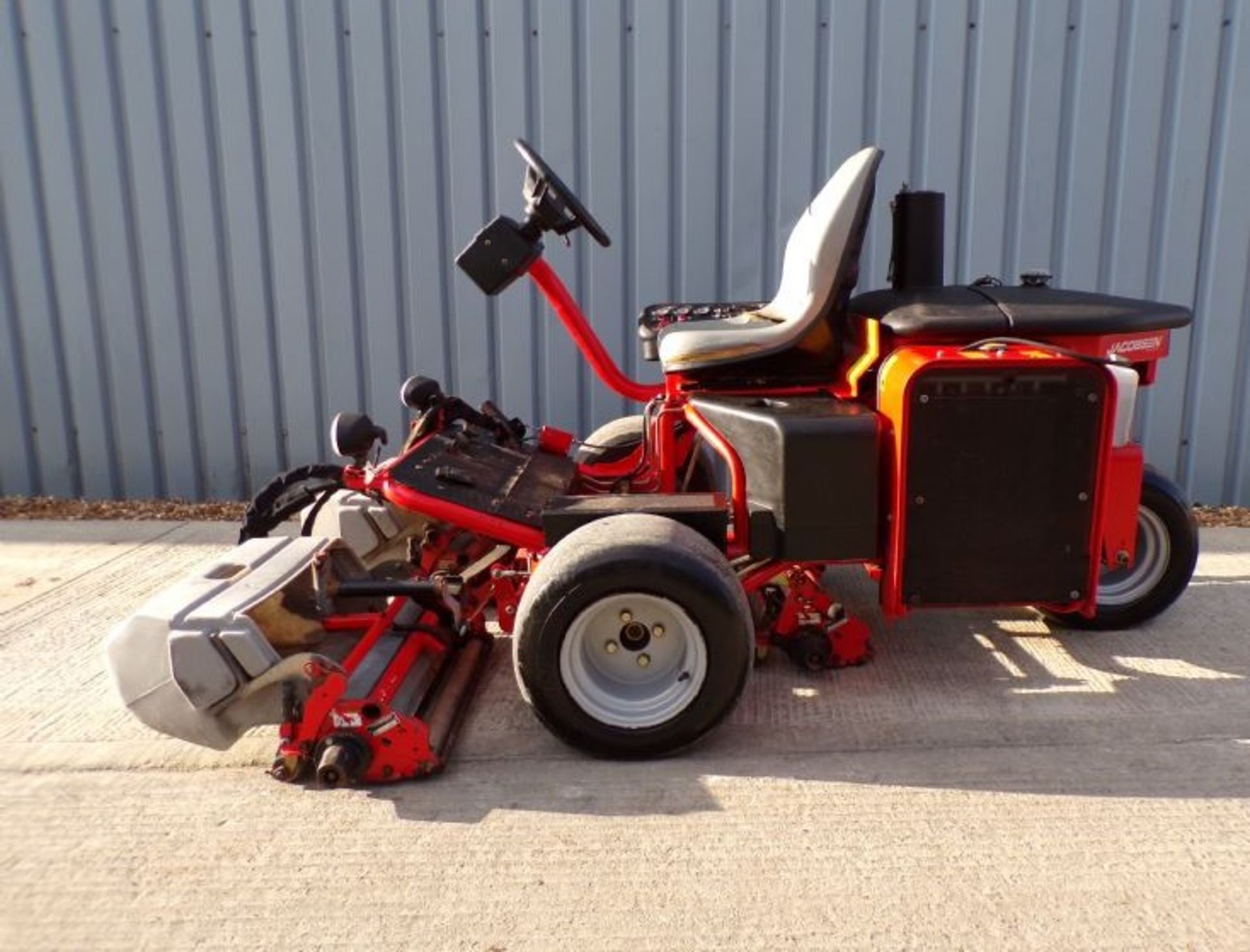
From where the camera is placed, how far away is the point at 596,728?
236cm

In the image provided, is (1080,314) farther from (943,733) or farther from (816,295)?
(943,733)

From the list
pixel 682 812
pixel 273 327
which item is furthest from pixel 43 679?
pixel 273 327

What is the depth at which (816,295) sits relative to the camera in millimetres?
2766

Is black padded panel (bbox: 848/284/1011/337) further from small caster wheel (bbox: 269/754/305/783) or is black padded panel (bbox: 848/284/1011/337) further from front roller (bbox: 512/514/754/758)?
small caster wheel (bbox: 269/754/305/783)

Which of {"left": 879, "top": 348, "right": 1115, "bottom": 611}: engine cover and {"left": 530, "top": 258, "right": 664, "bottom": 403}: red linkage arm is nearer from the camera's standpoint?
{"left": 879, "top": 348, "right": 1115, "bottom": 611}: engine cover

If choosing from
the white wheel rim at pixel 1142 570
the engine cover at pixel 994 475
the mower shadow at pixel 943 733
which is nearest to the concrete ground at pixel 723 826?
the mower shadow at pixel 943 733

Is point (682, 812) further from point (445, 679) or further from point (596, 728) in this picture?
point (445, 679)

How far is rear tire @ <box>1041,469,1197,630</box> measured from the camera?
123 inches

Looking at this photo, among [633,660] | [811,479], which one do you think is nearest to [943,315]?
[811,479]

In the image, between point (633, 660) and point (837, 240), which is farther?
point (837, 240)

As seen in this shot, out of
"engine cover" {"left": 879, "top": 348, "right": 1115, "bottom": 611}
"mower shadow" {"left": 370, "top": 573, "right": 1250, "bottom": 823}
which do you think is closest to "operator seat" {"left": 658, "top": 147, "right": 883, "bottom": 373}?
"engine cover" {"left": 879, "top": 348, "right": 1115, "bottom": 611}

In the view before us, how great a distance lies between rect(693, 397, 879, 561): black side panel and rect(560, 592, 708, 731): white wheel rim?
1.19 ft

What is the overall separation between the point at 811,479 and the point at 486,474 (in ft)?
3.52

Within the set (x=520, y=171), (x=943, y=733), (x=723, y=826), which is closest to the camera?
(x=723, y=826)
